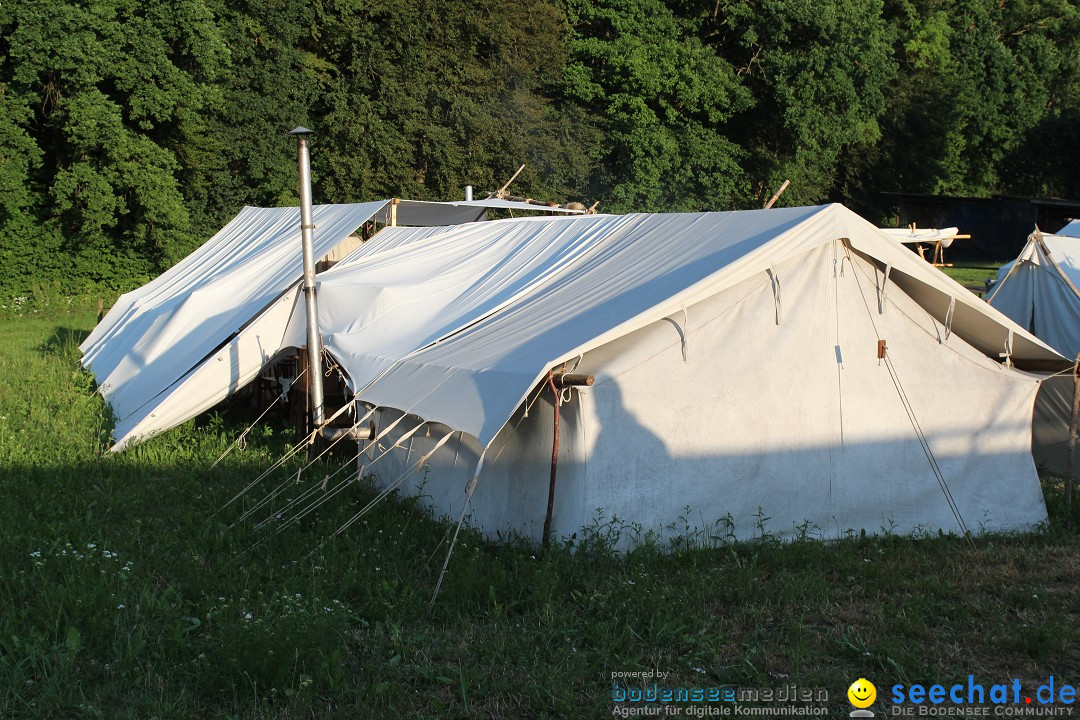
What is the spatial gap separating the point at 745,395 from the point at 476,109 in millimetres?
23357

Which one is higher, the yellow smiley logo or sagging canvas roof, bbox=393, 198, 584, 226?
sagging canvas roof, bbox=393, 198, 584, 226

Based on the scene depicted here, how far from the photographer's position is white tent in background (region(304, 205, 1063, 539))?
637 centimetres

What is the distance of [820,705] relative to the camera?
442 cm

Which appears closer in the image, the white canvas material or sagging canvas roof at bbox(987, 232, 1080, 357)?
the white canvas material

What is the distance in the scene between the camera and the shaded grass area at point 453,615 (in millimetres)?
4602

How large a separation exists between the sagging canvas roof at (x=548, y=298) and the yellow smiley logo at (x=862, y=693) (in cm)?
230

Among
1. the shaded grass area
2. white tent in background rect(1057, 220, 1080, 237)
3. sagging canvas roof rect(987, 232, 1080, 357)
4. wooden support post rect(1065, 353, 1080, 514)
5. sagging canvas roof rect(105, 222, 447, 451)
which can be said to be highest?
white tent in background rect(1057, 220, 1080, 237)

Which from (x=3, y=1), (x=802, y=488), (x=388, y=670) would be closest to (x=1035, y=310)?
(x=802, y=488)

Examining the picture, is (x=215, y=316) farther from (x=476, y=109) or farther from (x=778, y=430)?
(x=476, y=109)

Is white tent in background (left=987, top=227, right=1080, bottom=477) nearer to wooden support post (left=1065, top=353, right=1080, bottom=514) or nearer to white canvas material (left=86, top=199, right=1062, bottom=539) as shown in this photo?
wooden support post (left=1065, top=353, right=1080, bottom=514)

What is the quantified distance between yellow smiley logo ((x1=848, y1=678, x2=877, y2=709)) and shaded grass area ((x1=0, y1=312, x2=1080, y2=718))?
0.07m

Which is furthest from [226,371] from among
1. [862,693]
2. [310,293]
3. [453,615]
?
[862,693]

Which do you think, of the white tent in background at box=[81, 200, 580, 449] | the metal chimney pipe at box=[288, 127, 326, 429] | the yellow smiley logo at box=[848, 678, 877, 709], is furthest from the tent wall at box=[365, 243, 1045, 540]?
the white tent in background at box=[81, 200, 580, 449]

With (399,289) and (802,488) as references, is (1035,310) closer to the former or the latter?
(802,488)
